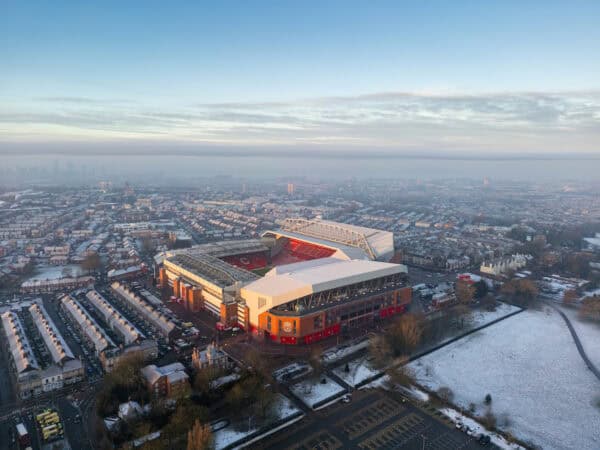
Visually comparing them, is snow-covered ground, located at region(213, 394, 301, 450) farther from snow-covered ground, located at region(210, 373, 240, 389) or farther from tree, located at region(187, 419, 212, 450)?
snow-covered ground, located at region(210, 373, 240, 389)

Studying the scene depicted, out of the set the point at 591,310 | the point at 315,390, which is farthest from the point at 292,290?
the point at 591,310

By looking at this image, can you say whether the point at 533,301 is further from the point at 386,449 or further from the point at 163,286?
the point at 163,286

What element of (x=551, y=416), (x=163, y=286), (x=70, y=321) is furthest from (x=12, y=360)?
(x=551, y=416)

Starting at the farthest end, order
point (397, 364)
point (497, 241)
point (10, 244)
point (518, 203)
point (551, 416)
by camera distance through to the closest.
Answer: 1. point (518, 203)
2. point (497, 241)
3. point (10, 244)
4. point (397, 364)
5. point (551, 416)

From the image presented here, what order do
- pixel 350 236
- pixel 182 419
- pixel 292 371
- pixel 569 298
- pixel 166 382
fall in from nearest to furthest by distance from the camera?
pixel 182 419 → pixel 166 382 → pixel 292 371 → pixel 569 298 → pixel 350 236

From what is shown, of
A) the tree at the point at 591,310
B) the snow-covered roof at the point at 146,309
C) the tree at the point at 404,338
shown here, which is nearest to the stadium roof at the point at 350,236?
the tree at the point at 404,338

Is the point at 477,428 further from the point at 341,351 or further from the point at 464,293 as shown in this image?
the point at 464,293

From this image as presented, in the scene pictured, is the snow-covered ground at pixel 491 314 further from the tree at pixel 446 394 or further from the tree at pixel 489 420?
the tree at pixel 489 420
